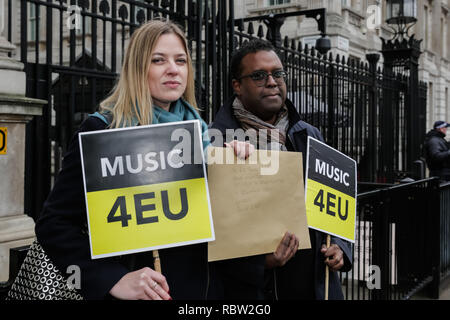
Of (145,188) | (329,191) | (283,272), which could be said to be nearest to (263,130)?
(329,191)

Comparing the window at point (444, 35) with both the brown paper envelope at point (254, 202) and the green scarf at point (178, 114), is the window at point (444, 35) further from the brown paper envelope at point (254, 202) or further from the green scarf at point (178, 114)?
the green scarf at point (178, 114)

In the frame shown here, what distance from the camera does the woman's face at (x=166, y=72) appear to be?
1971 mm

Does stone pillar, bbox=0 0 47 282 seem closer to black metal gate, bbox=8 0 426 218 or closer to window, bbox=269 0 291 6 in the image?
black metal gate, bbox=8 0 426 218

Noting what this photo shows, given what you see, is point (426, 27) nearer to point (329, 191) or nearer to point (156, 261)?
point (329, 191)

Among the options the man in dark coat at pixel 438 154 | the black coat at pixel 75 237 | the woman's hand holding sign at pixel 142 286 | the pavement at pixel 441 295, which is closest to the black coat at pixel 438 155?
the man in dark coat at pixel 438 154

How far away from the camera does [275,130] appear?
2508 millimetres

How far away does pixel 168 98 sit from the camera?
1987 mm

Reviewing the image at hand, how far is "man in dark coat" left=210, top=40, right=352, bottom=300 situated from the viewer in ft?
7.94

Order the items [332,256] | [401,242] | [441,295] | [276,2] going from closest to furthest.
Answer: [332,256], [401,242], [441,295], [276,2]

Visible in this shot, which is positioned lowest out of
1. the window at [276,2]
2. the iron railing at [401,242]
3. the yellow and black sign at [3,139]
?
the iron railing at [401,242]

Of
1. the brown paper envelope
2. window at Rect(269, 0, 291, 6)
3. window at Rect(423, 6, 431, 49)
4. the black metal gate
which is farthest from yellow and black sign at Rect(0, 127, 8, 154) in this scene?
window at Rect(423, 6, 431, 49)

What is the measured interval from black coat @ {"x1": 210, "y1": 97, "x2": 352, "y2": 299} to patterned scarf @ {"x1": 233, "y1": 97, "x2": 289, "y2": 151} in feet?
0.11

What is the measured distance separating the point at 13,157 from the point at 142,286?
2.18 m

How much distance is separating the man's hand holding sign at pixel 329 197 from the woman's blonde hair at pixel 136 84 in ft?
2.80
